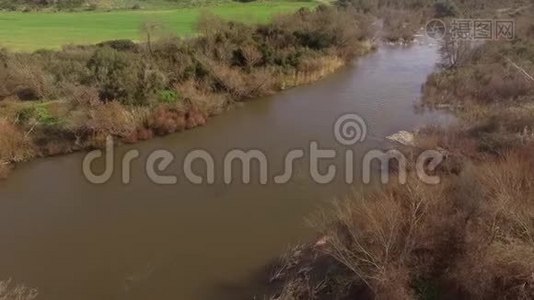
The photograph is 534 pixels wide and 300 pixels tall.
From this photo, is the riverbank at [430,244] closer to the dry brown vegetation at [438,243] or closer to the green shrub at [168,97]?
the dry brown vegetation at [438,243]

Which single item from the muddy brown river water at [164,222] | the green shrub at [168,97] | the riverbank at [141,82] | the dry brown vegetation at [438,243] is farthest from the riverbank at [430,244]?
the green shrub at [168,97]

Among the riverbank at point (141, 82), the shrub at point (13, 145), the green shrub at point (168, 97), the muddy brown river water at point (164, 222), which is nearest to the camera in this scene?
the muddy brown river water at point (164, 222)

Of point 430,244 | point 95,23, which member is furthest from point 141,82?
point 95,23

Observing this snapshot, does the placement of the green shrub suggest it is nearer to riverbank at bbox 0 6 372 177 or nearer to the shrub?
riverbank at bbox 0 6 372 177

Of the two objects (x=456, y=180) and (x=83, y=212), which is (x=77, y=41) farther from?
(x=456, y=180)

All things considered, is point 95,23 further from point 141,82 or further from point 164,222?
point 164,222

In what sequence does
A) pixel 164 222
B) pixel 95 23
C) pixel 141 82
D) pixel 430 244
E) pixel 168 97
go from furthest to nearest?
pixel 95 23 → pixel 168 97 → pixel 141 82 → pixel 164 222 → pixel 430 244

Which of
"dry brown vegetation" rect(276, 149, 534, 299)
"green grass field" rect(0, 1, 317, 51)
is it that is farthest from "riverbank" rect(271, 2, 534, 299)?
"green grass field" rect(0, 1, 317, 51)
